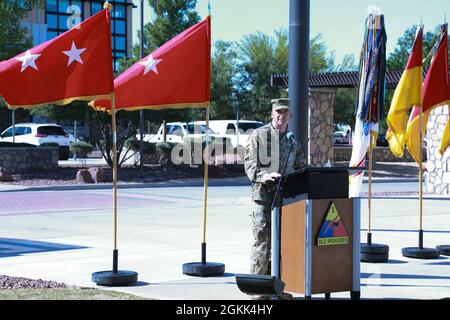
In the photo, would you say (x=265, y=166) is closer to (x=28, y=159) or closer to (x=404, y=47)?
(x=28, y=159)

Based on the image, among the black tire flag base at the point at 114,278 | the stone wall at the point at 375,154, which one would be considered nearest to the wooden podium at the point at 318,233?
the black tire flag base at the point at 114,278

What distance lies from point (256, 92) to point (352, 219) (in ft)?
128

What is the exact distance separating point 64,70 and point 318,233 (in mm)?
3646

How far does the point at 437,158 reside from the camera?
909 inches

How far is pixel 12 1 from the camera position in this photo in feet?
103

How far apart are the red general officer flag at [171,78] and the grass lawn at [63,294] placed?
243 cm

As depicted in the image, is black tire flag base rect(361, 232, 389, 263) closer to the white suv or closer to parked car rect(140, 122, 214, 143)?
→ the white suv

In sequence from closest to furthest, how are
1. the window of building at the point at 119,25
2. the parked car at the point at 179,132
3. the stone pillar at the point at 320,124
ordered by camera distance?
the stone pillar at the point at 320,124 → the parked car at the point at 179,132 → the window of building at the point at 119,25

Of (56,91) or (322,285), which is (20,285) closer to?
(56,91)

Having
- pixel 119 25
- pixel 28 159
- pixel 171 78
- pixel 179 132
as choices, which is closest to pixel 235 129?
pixel 179 132

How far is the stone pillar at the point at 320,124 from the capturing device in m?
28.1

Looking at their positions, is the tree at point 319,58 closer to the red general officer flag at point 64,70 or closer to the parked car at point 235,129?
the parked car at point 235,129

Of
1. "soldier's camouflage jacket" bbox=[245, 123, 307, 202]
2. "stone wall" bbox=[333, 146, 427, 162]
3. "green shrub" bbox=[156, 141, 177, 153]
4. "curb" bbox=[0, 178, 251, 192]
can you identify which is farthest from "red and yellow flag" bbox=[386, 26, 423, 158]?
"stone wall" bbox=[333, 146, 427, 162]
